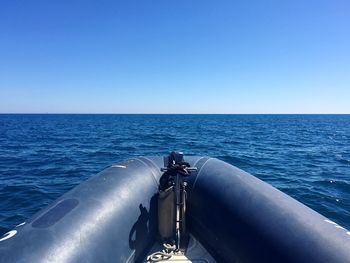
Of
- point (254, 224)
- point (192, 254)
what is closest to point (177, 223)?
point (192, 254)

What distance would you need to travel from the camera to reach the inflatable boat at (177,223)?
2291 millimetres

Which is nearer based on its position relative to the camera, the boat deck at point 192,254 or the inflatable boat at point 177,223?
the inflatable boat at point 177,223

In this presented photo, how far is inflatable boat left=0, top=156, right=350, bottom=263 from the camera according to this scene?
7.52 ft

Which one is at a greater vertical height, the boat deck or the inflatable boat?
the inflatable boat

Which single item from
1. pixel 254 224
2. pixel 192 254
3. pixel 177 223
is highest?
pixel 254 224

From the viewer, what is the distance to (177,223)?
146 inches

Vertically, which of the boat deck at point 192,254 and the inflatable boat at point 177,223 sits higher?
the inflatable boat at point 177,223

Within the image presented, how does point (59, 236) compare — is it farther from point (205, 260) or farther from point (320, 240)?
point (320, 240)

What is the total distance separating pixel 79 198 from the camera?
9.80ft

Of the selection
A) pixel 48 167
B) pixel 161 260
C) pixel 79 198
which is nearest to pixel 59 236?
pixel 79 198

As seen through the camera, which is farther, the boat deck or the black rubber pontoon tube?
the boat deck

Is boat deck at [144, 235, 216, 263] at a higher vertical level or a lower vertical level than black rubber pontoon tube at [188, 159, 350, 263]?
lower

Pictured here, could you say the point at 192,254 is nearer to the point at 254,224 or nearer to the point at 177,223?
the point at 177,223

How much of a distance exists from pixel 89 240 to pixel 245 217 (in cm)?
144
